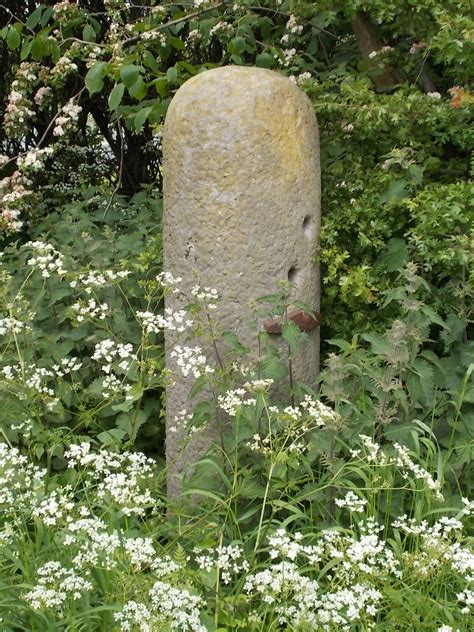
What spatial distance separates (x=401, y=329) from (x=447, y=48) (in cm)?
115

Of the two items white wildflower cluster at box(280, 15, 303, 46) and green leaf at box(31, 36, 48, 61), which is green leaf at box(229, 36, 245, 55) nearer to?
white wildflower cluster at box(280, 15, 303, 46)

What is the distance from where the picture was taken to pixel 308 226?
10.2 feet

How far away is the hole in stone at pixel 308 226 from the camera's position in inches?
122

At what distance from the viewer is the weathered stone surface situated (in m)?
2.88

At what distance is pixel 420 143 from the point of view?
3.33m

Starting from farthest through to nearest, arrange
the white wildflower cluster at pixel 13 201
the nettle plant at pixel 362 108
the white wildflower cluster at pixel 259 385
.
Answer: the white wildflower cluster at pixel 13 201, the nettle plant at pixel 362 108, the white wildflower cluster at pixel 259 385

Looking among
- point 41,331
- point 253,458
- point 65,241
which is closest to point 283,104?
point 253,458

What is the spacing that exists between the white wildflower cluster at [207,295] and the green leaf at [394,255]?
2.38 feet

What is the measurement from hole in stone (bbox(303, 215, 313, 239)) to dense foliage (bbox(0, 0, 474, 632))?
8 centimetres

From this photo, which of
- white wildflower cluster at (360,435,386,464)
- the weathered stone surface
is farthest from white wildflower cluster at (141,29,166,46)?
white wildflower cluster at (360,435,386,464)

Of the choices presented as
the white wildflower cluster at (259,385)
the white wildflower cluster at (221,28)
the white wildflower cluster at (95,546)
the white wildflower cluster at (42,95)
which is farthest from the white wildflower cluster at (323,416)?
the white wildflower cluster at (42,95)

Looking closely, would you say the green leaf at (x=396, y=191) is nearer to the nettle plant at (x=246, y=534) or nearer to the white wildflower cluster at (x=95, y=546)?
the nettle plant at (x=246, y=534)

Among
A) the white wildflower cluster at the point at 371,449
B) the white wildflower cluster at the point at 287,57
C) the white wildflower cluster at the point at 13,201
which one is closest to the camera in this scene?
the white wildflower cluster at the point at 371,449

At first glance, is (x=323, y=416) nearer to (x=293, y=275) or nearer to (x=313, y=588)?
(x=313, y=588)
